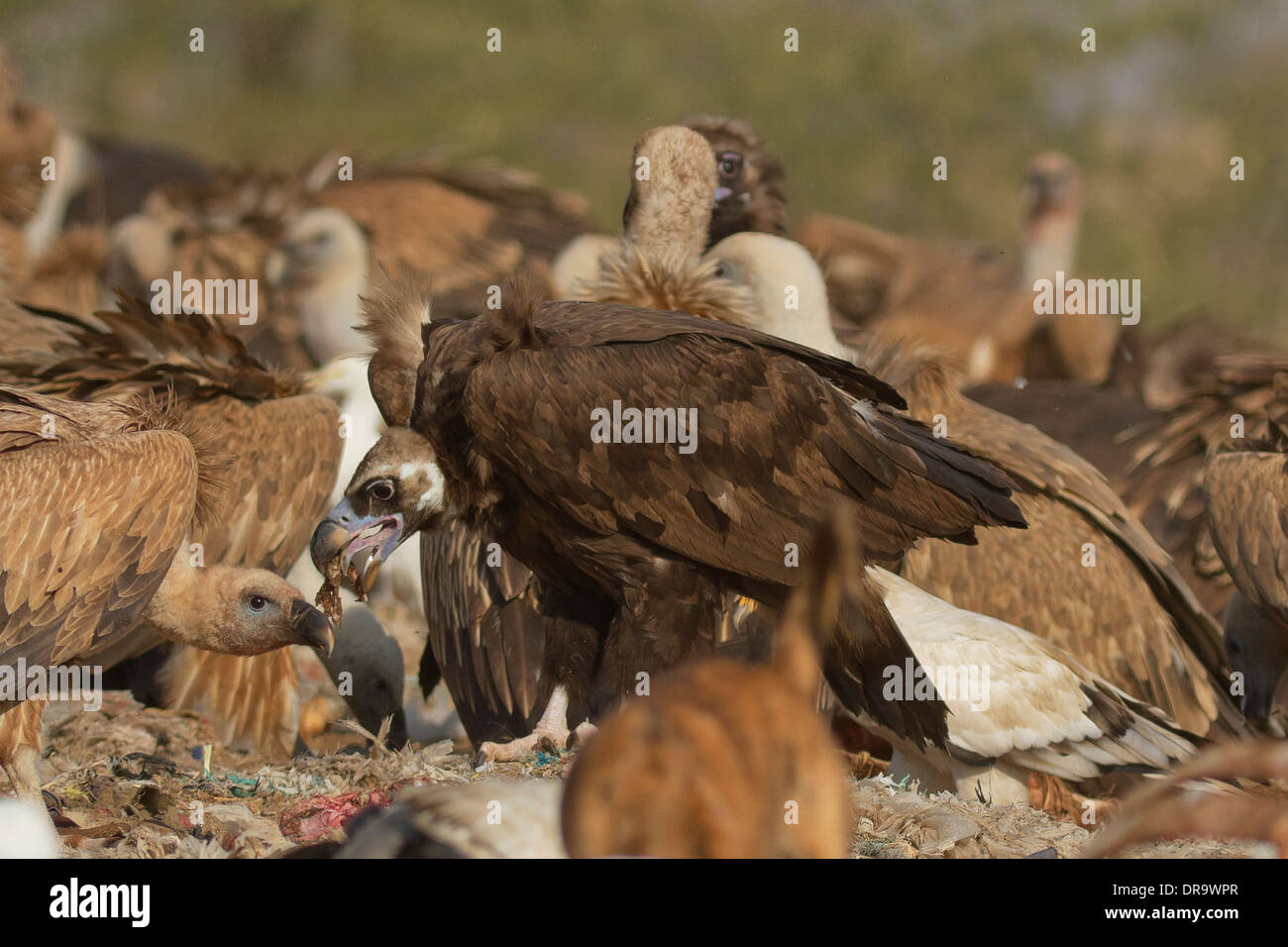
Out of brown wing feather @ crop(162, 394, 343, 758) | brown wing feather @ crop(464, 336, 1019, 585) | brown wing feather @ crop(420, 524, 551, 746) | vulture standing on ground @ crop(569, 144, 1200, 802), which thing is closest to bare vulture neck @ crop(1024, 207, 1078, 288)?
vulture standing on ground @ crop(569, 144, 1200, 802)

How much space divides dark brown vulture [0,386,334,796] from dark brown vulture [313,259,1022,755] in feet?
1.40

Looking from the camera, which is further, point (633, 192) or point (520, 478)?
point (633, 192)

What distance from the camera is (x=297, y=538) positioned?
5.46m

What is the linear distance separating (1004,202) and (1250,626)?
8.72m

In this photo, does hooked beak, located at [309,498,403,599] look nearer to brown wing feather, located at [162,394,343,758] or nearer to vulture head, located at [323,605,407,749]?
brown wing feather, located at [162,394,343,758]

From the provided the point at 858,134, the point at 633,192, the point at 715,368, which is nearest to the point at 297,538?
the point at 633,192

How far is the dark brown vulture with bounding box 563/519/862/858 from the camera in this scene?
1.83 m

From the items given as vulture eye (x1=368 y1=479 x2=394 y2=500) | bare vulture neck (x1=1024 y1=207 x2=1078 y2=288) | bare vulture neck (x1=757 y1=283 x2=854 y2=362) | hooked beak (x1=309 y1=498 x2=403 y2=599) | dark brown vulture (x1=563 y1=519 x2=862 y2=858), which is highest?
bare vulture neck (x1=1024 y1=207 x2=1078 y2=288)

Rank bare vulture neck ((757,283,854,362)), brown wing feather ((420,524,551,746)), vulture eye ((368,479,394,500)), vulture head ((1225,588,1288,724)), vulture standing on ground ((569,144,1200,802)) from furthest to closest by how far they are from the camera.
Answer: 1. vulture head ((1225,588,1288,724))
2. bare vulture neck ((757,283,854,362))
3. brown wing feather ((420,524,551,746))
4. vulture standing on ground ((569,144,1200,802))
5. vulture eye ((368,479,394,500))

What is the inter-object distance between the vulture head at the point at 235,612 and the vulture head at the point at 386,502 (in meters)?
0.62

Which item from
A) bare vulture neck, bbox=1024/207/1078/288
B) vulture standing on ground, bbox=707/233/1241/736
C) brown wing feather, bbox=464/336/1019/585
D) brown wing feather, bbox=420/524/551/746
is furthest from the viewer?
bare vulture neck, bbox=1024/207/1078/288

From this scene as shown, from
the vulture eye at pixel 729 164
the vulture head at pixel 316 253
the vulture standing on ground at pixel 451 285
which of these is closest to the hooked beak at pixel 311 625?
the vulture standing on ground at pixel 451 285

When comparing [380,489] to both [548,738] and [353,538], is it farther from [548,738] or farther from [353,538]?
[548,738]

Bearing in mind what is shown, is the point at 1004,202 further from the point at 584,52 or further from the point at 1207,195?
the point at 584,52
